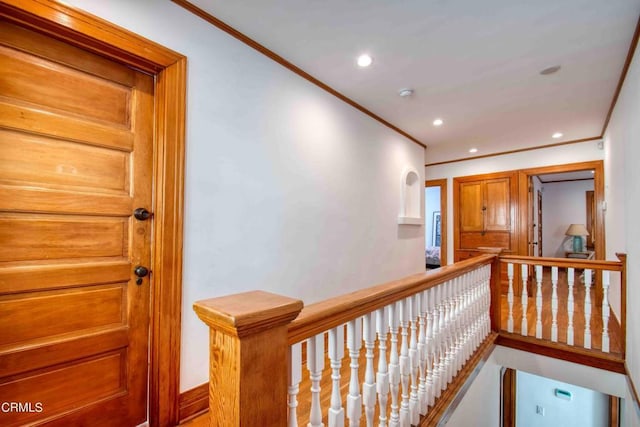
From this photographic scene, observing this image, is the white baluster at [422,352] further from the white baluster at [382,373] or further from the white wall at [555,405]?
the white wall at [555,405]

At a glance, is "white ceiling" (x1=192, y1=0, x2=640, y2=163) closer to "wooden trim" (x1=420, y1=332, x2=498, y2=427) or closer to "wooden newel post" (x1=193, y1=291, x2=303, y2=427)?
"wooden newel post" (x1=193, y1=291, x2=303, y2=427)

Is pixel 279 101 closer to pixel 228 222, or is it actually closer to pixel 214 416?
pixel 228 222

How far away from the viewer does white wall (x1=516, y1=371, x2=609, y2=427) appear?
13.8ft

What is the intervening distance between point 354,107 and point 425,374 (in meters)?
2.45

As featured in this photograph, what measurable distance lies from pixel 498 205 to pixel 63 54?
18.0 feet

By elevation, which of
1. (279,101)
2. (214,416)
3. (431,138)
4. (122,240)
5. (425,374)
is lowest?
(425,374)

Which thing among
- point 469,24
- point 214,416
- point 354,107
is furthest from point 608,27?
point 214,416

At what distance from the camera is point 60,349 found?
130 centimetres

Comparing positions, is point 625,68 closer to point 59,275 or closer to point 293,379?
point 293,379

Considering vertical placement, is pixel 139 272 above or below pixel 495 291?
above

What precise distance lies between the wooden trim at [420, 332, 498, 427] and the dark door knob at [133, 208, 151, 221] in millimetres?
1843

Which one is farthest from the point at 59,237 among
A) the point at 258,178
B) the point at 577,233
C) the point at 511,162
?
the point at 577,233

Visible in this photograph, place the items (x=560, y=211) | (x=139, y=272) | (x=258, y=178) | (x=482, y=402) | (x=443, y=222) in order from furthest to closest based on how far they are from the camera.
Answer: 1. (x=560, y=211)
2. (x=443, y=222)
3. (x=482, y=402)
4. (x=258, y=178)
5. (x=139, y=272)

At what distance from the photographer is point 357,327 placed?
110 cm
